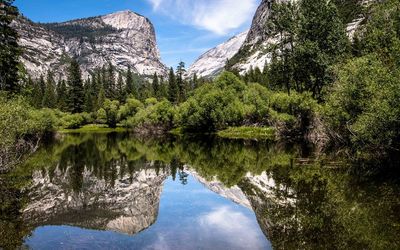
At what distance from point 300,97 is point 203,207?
117 ft

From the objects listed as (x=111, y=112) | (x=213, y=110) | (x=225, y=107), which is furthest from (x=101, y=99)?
(x=225, y=107)

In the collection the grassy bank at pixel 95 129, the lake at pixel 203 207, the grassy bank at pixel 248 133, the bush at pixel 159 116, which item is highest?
the bush at pixel 159 116

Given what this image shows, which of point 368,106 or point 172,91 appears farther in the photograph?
point 172,91

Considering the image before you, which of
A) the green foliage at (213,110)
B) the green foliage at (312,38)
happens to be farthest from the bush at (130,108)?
the green foliage at (312,38)

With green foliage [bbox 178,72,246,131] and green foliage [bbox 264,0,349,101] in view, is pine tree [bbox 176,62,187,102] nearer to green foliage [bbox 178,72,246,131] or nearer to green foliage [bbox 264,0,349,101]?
green foliage [bbox 178,72,246,131]

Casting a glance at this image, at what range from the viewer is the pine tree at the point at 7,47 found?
4338cm

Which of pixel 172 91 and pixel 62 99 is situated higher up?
pixel 172 91

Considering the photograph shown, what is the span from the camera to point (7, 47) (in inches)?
1746

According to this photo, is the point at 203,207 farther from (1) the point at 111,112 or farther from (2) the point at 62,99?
(2) the point at 62,99

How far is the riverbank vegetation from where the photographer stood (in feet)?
98.5

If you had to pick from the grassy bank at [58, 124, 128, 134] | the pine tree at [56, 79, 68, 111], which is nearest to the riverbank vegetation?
the grassy bank at [58, 124, 128, 134]

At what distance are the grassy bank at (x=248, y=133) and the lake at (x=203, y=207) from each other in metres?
35.6

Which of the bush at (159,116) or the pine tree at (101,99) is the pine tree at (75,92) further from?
the bush at (159,116)

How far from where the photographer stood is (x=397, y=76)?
28.2m
